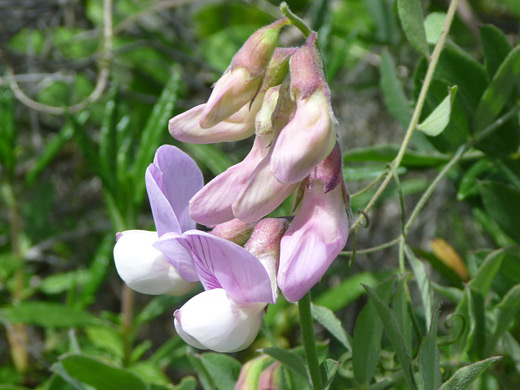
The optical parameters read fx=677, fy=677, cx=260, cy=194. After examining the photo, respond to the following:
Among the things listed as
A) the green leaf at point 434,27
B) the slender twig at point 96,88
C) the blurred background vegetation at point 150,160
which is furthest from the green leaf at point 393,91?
the slender twig at point 96,88

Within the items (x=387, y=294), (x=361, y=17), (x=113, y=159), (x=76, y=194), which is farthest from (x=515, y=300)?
(x=361, y=17)

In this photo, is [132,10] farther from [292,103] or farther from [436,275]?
[292,103]

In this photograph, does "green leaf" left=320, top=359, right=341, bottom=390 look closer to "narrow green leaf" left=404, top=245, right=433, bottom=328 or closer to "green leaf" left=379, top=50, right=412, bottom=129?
"narrow green leaf" left=404, top=245, right=433, bottom=328

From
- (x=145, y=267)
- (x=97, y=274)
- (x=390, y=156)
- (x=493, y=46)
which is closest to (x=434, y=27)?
(x=493, y=46)

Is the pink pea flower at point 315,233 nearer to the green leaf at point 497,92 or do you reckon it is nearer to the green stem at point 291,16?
the green stem at point 291,16

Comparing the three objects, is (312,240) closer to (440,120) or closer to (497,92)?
(440,120)

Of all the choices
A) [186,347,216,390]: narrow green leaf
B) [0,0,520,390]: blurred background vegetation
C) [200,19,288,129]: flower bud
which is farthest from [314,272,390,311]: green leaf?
[200,19,288,129]: flower bud
